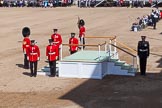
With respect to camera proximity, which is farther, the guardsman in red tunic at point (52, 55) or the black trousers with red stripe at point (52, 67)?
the black trousers with red stripe at point (52, 67)

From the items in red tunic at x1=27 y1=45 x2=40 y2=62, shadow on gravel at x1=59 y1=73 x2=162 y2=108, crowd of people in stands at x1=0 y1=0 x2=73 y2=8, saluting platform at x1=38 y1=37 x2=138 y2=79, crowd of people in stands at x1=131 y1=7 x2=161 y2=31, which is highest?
crowd of people in stands at x1=0 y1=0 x2=73 y2=8

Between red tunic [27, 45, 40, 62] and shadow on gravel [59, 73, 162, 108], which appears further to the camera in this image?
red tunic [27, 45, 40, 62]

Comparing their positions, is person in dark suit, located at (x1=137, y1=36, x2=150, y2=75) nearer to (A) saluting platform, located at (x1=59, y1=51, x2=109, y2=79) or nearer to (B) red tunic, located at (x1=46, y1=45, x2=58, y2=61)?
(A) saluting platform, located at (x1=59, y1=51, x2=109, y2=79)

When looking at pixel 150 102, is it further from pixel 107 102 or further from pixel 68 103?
pixel 68 103

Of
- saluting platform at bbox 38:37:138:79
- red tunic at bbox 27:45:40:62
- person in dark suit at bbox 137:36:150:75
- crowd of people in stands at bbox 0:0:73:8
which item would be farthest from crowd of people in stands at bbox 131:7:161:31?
crowd of people in stands at bbox 0:0:73:8

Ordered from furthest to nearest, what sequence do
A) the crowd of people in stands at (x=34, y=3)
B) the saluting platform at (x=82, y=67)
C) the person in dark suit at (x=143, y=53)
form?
the crowd of people in stands at (x=34, y=3) → the person in dark suit at (x=143, y=53) → the saluting platform at (x=82, y=67)

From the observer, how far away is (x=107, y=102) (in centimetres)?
1606

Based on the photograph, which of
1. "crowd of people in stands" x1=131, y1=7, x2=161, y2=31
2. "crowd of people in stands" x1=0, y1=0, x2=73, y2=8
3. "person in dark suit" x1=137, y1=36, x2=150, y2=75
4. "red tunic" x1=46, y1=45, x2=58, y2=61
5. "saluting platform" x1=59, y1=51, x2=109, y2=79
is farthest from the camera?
"crowd of people in stands" x1=0, y1=0, x2=73, y2=8

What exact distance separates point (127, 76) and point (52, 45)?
3607 millimetres

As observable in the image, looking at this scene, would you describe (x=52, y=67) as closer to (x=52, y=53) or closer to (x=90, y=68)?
(x=52, y=53)

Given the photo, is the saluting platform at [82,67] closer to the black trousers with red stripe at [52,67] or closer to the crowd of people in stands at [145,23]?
the black trousers with red stripe at [52,67]

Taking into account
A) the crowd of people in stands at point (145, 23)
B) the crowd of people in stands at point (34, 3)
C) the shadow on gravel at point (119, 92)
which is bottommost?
the shadow on gravel at point (119, 92)

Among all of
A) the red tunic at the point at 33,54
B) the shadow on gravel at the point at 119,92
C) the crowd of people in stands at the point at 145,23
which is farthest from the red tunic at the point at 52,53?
the crowd of people in stands at the point at 145,23

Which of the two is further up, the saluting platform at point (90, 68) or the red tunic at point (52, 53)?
the red tunic at point (52, 53)
